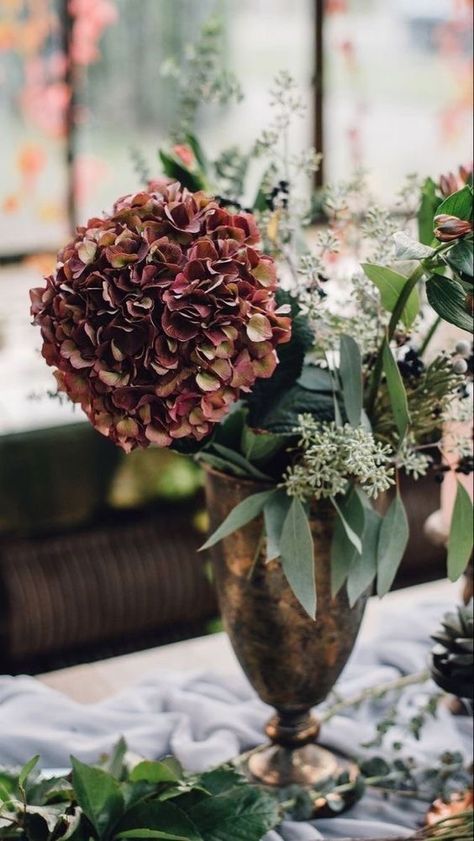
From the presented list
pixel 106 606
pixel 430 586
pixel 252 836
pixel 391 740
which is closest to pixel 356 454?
pixel 252 836

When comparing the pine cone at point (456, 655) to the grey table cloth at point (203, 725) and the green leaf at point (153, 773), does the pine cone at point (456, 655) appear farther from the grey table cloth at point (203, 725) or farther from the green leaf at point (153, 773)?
the green leaf at point (153, 773)

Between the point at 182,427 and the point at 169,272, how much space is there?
0.37ft

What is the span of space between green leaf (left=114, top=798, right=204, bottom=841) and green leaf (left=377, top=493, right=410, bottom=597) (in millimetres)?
250

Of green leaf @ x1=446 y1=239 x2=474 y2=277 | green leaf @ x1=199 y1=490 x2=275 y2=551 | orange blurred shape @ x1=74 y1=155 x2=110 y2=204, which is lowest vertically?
green leaf @ x1=199 y1=490 x2=275 y2=551

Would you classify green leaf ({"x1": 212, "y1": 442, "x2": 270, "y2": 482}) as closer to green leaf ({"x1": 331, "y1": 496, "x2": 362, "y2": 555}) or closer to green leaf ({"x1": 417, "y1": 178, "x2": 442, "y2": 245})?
green leaf ({"x1": 331, "y1": 496, "x2": 362, "y2": 555})

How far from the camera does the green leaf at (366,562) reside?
960 mm

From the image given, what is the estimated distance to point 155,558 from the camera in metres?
2.25

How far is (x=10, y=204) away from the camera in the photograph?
370 centimetres

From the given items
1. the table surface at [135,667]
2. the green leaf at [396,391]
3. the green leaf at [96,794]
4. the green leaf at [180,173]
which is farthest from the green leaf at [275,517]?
the table surface at [135,667]

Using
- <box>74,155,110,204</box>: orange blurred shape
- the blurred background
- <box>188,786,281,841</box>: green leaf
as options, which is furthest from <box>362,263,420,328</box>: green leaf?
<box>74,155,110,204</box>: orange blurred shape

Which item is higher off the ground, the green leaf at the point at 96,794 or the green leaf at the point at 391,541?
the green leaf at the point at 391,541

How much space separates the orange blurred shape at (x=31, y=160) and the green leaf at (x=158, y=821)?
305cm

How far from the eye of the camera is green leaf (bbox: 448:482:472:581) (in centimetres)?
98

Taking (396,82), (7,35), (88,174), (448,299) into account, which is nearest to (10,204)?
(88,174)
